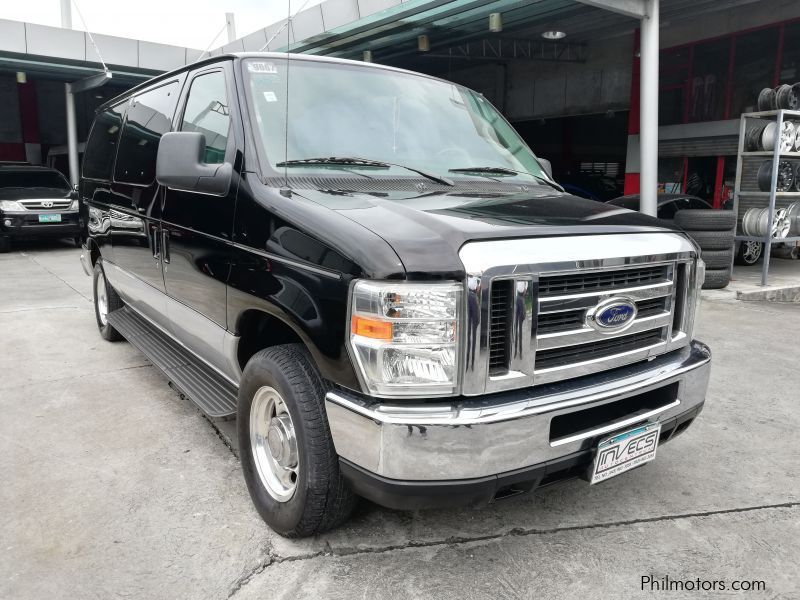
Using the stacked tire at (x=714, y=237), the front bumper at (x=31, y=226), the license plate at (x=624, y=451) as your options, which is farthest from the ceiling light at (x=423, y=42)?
the license plate at (x=624, y=451)

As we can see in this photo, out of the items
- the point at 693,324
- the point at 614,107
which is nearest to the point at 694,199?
the point at 614,107

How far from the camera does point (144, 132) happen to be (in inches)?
165

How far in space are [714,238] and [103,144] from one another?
24.4 feet

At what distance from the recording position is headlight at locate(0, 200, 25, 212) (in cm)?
1221

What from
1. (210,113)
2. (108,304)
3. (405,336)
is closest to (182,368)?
(210,113)

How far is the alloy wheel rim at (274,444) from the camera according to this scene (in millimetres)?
2617

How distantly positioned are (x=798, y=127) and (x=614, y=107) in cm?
964

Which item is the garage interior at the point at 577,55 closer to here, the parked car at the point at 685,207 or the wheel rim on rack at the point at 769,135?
the wheel rim on rack at the point at 769,135

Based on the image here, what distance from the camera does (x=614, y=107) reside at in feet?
58.9

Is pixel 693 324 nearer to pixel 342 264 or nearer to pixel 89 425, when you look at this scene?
pixel 342 264

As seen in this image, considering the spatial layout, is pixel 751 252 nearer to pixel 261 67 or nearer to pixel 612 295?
pixel 612 295

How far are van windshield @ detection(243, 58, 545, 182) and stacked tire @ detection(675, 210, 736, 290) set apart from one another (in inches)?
225

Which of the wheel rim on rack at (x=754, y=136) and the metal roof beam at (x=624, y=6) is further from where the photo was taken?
the wheel rim on rack at (x=754, y=136)

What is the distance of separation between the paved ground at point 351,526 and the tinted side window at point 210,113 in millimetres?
1637
